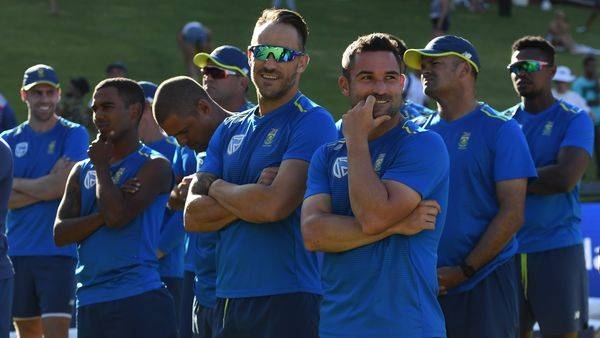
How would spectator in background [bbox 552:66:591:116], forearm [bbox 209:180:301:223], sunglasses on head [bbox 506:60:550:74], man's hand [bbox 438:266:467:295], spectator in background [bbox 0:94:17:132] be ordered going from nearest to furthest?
forearm [bbox 209:180:301:223] → man's hand [bbox 438:266:467:295] → sunglasses on head [bbox 506:60:550:74] → spectator in background [bbox 552:66:591:116] → spectator in background [bbox 0:94:17:132]

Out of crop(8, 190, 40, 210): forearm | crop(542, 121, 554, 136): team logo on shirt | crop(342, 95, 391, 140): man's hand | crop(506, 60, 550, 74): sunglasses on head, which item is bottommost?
crop(8, 190, 40, 210): forearm

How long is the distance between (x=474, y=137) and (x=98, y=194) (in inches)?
84.3

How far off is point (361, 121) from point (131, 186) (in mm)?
2312

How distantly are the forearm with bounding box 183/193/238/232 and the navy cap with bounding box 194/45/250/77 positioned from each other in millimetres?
2234

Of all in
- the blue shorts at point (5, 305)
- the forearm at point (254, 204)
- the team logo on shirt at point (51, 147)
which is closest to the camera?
the forearm at point (254, 204)

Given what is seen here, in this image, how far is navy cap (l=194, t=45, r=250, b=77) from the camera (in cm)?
821

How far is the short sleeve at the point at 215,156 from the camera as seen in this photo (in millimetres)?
6156

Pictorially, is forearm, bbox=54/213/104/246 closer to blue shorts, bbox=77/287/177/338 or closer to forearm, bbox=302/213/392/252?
blue shorts, bbox=77/287/177/338

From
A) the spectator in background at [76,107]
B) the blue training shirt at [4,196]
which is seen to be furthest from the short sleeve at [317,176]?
the spectator in background at [76,107]

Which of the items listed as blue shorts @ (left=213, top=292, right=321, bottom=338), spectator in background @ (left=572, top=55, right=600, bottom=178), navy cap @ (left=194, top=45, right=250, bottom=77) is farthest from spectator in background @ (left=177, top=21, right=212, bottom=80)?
blue shorts @ (left=213, top=292, right=321, bottom=338)

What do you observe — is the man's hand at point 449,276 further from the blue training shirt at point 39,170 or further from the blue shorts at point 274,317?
the blue training shirt at point 39,170

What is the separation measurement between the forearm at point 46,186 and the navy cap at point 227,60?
182 cm

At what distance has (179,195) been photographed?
22.9 feet

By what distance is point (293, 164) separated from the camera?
5.80 metres
